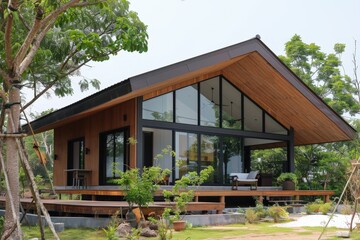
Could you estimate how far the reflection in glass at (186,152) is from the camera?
12961 millimetres

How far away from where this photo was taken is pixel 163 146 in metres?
13.4

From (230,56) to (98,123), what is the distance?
14.3 ft

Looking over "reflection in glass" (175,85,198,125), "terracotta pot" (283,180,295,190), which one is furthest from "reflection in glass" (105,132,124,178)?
"terracotta pot" (283,180,295,190)

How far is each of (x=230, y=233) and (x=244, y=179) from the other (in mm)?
6014

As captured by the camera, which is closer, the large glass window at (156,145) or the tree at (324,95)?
the large glass window at (156,145)

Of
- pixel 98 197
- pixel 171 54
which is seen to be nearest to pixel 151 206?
pixel 98 197

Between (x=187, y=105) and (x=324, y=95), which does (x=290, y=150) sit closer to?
(x=187, y=105)

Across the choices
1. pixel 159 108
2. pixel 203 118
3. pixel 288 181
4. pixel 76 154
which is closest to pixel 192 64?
pixel 159 108

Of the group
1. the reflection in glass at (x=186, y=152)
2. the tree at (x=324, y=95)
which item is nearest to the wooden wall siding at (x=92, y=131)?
the reflection in glass at (x=186, y=152)

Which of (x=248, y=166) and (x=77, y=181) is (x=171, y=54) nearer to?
(x=248, y=166)

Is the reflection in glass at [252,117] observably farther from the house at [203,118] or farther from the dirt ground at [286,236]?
the dirt ground at [286,236]

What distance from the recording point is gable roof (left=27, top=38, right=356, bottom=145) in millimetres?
10836

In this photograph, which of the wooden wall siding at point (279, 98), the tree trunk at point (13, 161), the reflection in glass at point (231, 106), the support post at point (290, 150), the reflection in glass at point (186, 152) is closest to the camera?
the tree trunk at point (13, 161)

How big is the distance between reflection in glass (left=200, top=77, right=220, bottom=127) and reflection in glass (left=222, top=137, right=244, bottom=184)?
799mm
